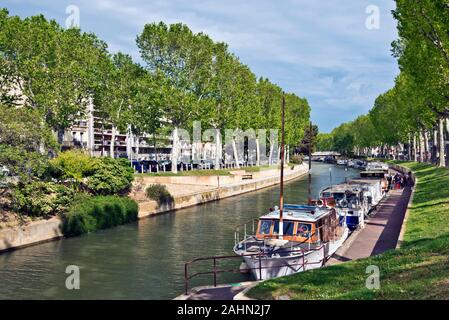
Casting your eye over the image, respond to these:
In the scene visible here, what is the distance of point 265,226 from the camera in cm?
2678

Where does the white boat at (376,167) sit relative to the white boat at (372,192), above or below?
above

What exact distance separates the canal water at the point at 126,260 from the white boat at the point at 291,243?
231 cm

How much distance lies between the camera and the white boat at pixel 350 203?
3578 cm

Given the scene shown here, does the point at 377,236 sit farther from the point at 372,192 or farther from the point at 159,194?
the point at 159,194

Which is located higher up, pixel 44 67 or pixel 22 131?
pixel 44 67

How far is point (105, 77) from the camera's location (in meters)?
72.0

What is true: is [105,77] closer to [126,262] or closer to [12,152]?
[12,152]

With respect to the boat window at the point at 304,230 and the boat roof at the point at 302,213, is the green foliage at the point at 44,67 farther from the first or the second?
the boat window at the point at 304,230

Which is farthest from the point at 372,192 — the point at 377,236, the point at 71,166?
the point at 71,166

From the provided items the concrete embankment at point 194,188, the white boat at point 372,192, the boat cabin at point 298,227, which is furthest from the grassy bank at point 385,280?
the concrete embankment at point 194,188

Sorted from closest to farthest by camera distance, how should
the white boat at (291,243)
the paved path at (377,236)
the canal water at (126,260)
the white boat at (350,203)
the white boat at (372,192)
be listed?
the white boat at (291,243) < the canal water at (126,260) < the paved path at (377,236) < the white boat at (350,203) < the white boat at (372,192)

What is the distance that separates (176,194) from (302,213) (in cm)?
2873

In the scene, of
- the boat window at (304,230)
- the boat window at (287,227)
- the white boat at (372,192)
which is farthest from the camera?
the white boat at (372,192)

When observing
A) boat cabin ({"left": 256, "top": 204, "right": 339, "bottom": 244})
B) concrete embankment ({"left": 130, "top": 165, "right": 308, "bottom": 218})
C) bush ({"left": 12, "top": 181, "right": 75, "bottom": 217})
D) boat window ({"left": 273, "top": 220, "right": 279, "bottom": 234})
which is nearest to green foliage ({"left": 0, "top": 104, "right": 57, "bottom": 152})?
bush ({"left": 12, "top": 181, "right": 75, "bottom": 217})
